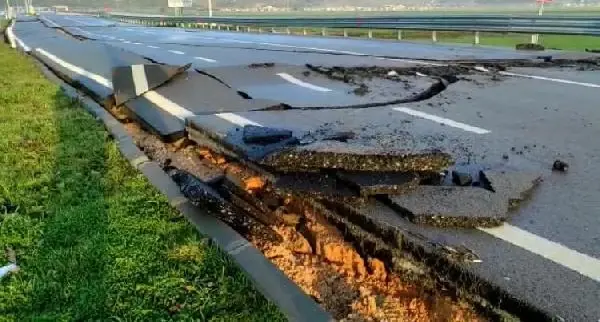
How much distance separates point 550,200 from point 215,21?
30.9 meters

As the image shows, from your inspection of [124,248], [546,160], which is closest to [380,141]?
[546,160]

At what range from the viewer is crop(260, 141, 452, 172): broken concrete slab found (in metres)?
3.84

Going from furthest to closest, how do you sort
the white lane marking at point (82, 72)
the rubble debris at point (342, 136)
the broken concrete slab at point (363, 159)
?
the white lane marking at point (82, 72) → the rubble debris at point (342, 136) → the broken concrete slab at point (363, 159)

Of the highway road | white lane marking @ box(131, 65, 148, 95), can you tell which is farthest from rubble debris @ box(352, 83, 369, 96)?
white lane marking @ box(131, 65, 148, 95)

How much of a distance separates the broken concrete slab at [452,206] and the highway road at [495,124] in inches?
2.8

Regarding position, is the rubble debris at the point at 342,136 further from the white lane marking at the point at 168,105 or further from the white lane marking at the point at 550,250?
the white lane marking at the point at 168,105

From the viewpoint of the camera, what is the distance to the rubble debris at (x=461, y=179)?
3939 mm

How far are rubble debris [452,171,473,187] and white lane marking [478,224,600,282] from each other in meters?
0.57

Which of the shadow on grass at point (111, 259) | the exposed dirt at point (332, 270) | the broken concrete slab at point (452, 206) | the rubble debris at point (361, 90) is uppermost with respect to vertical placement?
the rubble debris at point (361, 90)

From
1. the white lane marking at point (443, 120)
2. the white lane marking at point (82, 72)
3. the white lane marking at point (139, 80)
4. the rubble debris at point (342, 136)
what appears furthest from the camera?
the white lane marking at point (82, 72)

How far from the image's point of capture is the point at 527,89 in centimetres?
799

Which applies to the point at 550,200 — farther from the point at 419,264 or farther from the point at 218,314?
the point at 218,314

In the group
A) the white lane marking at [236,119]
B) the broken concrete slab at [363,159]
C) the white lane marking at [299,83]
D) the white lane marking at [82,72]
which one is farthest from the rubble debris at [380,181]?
the white lane marking at [82,72]

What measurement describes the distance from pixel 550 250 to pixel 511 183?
89 centimetres
